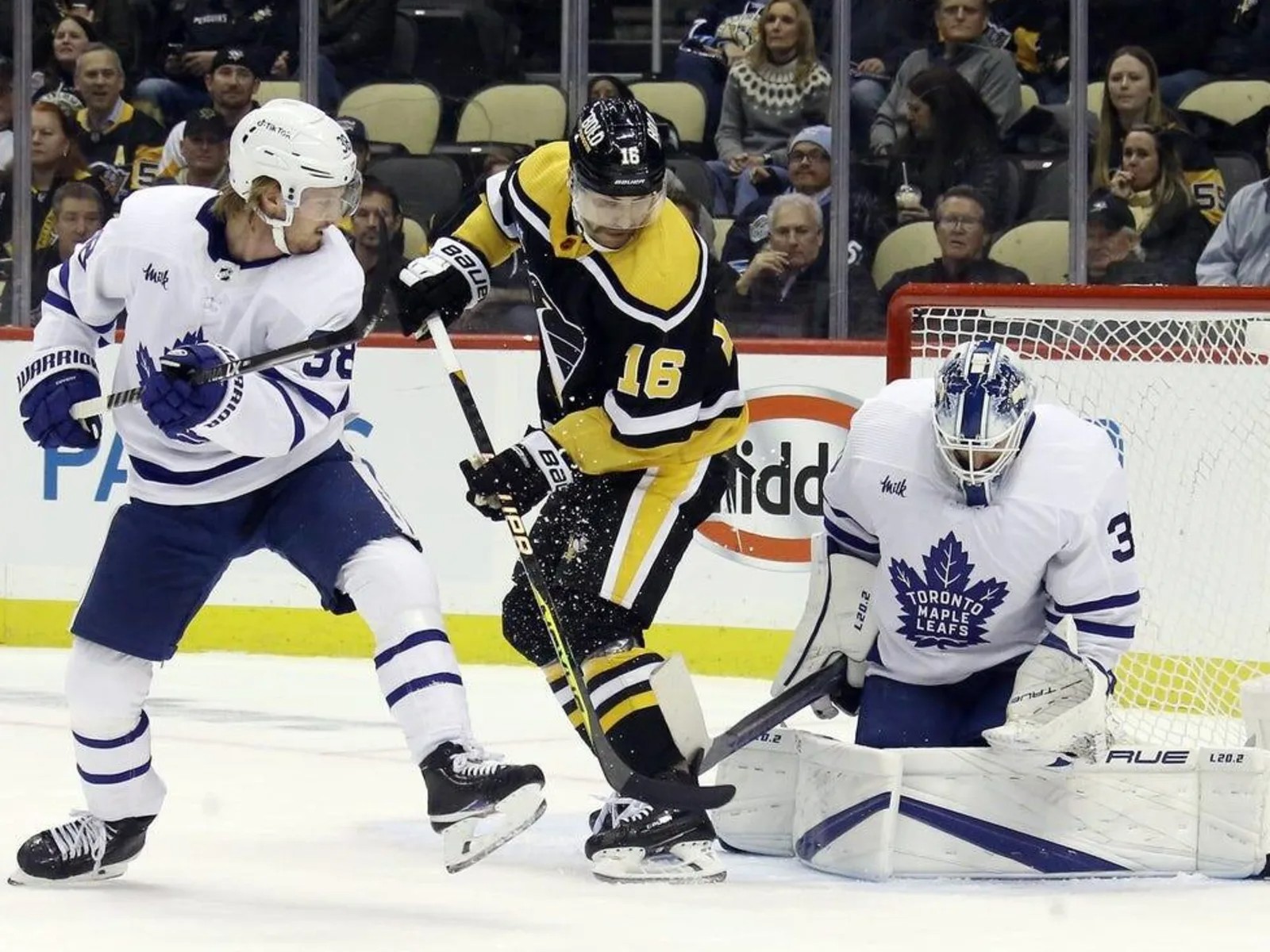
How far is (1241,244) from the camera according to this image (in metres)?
5.75

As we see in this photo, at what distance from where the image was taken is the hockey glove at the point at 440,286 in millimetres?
3684

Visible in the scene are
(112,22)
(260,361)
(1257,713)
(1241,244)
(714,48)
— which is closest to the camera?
(260,361)

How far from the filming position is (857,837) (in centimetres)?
360

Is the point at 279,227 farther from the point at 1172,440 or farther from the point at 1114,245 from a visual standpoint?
the point at 1114,245

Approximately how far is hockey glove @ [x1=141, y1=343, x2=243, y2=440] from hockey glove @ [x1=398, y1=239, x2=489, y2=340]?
1.47 ft

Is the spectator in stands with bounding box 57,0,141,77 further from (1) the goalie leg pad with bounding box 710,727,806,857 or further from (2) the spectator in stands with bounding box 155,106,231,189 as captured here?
(1) the goalie leg pad with bounding box 710,727,806,857

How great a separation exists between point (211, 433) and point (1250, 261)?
3.13 meters

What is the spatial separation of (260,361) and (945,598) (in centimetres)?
107

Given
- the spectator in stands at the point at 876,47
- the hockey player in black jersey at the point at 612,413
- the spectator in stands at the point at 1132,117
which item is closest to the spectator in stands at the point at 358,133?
the spectator in stands at the point at 876,47

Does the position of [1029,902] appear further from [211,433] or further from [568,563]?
[211,433]

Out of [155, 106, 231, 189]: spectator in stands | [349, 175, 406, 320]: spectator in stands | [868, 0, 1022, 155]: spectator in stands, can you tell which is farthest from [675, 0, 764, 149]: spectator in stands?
[155, 106, 231, 189]: spectator in stands

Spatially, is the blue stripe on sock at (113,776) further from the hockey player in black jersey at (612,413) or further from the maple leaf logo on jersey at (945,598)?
the maple leaf logo on jersey at (945,598)

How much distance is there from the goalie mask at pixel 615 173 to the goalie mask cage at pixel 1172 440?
3.34ft

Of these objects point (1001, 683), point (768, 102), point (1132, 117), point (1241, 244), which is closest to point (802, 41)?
point (768, 102)
